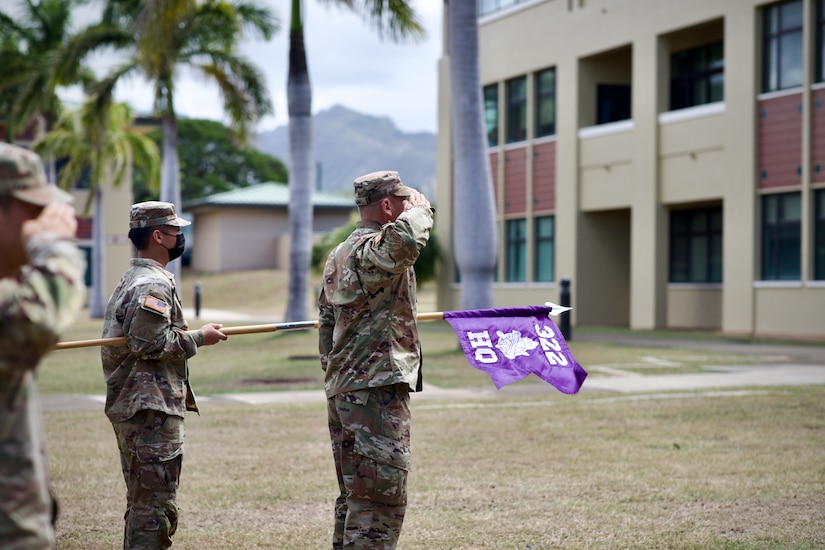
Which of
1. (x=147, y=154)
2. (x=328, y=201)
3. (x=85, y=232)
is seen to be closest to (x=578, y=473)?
(x=147, y=154)

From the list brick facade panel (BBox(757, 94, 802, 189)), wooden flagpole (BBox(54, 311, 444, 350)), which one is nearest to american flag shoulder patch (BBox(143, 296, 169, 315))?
wooden flagpole (BBox(54, 311, 444, 350))

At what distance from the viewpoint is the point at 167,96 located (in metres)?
31.1

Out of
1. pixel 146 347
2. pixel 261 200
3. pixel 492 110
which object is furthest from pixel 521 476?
pixel 261 200

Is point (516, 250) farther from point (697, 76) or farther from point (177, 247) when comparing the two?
point (177, 247)

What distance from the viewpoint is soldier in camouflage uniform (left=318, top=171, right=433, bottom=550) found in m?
5.17

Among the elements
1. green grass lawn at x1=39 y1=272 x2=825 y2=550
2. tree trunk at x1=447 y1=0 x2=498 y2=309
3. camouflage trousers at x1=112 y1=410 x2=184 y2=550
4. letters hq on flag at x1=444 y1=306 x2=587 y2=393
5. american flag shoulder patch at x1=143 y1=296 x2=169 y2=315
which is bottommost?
green grass lawn at x1=39 y1=272 x2=825 y2=550

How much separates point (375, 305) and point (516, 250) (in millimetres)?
30839

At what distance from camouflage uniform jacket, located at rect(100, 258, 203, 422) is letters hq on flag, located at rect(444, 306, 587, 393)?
1.52 m

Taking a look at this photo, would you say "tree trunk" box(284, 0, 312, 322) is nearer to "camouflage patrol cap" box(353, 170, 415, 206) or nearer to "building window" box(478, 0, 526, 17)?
"building window" box(478, 0, 526, 17)

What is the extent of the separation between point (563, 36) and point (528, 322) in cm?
2808

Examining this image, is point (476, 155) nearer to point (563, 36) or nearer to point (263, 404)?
point (263, 404)

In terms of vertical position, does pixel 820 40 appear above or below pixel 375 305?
above

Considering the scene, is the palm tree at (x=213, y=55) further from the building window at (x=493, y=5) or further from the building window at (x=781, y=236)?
the building window at (x=781, y=236)

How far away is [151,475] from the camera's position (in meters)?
5.47
